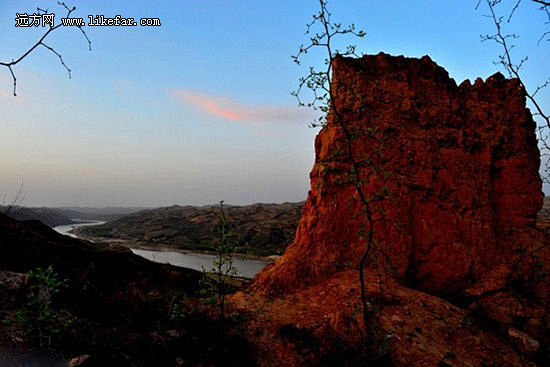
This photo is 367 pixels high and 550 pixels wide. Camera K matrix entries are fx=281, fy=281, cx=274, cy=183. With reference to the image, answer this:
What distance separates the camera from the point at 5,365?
2.93 metres

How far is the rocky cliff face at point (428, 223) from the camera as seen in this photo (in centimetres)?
570

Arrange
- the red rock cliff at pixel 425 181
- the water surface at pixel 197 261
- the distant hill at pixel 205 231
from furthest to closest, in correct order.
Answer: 1. the distant hill at pixel 205 231
2. the water surface at pixel 197 261
3. the red rock cliff at pixel 425 181

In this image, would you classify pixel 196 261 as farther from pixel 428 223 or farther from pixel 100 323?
pixel 100 323

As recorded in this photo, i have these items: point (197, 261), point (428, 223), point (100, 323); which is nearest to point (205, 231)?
point (197, 261)

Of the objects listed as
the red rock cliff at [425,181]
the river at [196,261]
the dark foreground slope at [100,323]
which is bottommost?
the river at [196,261]

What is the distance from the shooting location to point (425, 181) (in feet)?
24.4

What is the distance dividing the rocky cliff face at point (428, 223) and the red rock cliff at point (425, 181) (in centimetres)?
3

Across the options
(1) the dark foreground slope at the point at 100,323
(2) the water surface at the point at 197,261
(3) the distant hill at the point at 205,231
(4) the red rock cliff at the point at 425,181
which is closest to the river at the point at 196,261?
(2) the water surface at the point at 197,261

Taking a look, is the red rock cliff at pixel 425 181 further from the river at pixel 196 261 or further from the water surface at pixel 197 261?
the river at pixel 196 261

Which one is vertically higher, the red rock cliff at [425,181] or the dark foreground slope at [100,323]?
the red rock cliff at [425,181]

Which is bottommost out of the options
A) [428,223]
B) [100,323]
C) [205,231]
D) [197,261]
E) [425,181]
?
[197,261]

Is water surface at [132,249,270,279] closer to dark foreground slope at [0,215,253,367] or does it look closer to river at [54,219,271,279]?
river at [54,219,271,279]

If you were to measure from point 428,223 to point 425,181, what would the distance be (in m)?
1.10

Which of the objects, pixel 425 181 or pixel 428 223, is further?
pixel 425 181
